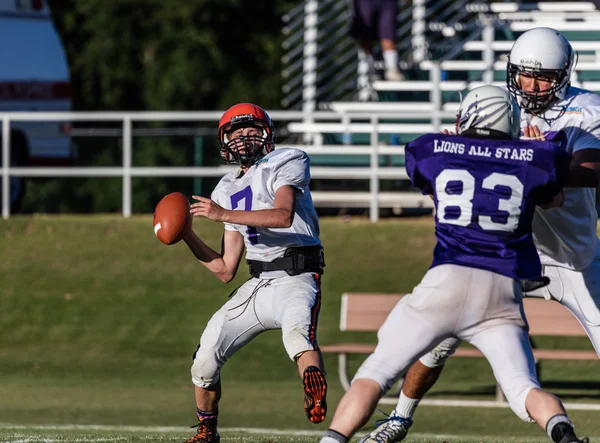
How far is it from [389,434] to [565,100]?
1.83 meters

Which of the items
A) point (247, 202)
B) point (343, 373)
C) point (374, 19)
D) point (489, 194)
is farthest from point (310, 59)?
point (489, 194)

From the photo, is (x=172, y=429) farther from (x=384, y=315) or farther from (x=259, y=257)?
(x=384, y=315)

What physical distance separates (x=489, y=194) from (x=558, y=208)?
1.30m

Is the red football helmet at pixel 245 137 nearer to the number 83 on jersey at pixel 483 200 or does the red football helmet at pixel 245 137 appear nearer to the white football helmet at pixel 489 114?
the white football helmet at pixel 489 114

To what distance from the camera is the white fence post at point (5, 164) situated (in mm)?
13125

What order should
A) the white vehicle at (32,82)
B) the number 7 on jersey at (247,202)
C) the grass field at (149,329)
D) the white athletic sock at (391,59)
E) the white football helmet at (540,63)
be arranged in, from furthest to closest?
the white athletic sock at (391,59) < the white vehicle at (32,82) < the grass field at (149,329) < the number 7 on jersey at (247,202) < the white football helmet at (540,63)

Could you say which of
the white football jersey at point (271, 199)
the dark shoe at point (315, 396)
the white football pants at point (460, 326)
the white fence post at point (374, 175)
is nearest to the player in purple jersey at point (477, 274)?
the white football pants at point (460, 326)

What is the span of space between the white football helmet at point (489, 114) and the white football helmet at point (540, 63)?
753 millimetres

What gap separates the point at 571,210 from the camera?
6.16 metres

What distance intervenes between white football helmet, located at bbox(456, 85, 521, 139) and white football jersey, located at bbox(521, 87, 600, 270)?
85 centimetres

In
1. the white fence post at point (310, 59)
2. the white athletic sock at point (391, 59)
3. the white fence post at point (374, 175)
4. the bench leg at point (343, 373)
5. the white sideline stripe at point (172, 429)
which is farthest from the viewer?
the white fence post at point (310, 59)

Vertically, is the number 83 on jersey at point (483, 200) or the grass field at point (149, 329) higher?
the number 83 on jersey at point (483, 200)

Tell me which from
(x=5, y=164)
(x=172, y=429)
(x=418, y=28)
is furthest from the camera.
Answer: (x=418, y=28)

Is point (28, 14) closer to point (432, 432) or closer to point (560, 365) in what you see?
point (560, 365)
